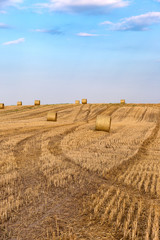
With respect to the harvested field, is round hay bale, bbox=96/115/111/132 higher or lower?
higher

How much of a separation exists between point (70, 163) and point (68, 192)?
2.60 m

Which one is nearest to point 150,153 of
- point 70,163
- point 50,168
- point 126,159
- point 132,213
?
point 126,159

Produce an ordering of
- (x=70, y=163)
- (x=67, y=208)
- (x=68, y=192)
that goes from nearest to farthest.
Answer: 1. (x=67, y=208)
2. (x=68, y=192)
3. (x=70, y=163)

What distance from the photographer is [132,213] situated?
4.67 meters

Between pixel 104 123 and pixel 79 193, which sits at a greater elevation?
pixel 104 123

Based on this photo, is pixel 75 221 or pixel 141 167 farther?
pixel 141 167

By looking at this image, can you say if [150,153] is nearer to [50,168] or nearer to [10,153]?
[50,168]

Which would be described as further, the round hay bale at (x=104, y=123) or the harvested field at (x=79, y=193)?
the round hay bale at (x=104, y=123)

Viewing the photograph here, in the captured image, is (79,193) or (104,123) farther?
(104,123)

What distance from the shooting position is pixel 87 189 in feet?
19.8

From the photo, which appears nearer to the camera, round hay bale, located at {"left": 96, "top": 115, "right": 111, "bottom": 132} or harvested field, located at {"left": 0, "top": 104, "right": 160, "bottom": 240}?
harvested field, located at {"left": 0, "top": 104, "right": 160, "bottom": 240}

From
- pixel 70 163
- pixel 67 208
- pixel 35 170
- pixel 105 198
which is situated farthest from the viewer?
pixel 70 163

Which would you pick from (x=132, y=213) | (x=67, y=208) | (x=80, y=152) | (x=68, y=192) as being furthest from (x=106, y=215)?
(x=80, y=152)

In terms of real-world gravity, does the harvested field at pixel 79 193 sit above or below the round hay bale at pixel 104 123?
below
